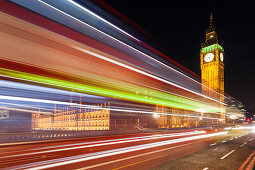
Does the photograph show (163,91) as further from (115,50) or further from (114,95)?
(115,50)

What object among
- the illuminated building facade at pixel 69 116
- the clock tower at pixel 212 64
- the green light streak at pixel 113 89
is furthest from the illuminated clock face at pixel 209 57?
the illuminated building facade at pixel 69 116

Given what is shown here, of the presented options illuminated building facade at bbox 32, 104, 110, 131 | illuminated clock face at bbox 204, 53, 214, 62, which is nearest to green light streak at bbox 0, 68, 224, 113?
illuminated building facade at bbox 32, 104, 110, 131

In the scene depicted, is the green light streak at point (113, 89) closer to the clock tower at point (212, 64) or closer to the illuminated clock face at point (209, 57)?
the clock tower at point (212, 64)

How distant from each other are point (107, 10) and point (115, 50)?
7.26ft

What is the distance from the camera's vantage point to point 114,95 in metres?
11.2

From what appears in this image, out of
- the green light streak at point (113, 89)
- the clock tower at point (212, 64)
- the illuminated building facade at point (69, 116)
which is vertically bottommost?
the illuminated building facade at point (69, 116)

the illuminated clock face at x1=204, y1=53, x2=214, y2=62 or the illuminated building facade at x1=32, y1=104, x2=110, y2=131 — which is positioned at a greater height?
the illuminated clock face at x1=204, y1=53, x2=214, y2=62

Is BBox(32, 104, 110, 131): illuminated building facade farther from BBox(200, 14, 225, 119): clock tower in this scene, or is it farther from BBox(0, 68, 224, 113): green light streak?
BBox(200, 14, 225, 119): clock tower

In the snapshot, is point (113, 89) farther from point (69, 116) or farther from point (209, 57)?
point (209, 57)

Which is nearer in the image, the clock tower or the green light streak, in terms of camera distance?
the green light streak

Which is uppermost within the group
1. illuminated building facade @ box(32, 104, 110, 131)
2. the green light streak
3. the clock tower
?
the clock tower

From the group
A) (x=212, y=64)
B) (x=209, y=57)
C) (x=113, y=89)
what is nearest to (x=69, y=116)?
(x=113, y=89)

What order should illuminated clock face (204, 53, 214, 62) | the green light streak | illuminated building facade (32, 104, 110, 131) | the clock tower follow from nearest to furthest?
the green light streak < illuminated building facade (32, 104, 110, 131) < the clock tower < illuminated clock face (204, 53, 214, 62)

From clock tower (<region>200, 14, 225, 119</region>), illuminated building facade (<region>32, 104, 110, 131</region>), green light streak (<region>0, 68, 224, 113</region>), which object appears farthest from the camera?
clock tower (<region>200, 14, 225, 119</region>)
